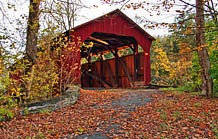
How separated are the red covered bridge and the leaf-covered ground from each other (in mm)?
5358

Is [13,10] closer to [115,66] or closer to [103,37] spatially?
[103,37]

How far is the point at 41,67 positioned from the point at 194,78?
6.88m

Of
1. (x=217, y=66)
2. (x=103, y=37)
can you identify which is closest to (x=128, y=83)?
(x=103, y=37)

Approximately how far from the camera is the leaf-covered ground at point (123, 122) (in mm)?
5496

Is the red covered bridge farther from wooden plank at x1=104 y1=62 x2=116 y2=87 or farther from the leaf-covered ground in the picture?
the leaf-covered ground

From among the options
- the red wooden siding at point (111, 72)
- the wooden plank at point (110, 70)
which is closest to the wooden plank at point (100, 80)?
the red wooden siding at point (111, 72)

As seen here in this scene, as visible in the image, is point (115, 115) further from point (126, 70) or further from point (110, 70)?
point (110, 70)

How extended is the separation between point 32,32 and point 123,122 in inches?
198

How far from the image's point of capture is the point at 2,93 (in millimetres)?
7441

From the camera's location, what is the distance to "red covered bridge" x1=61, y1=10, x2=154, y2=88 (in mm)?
13953

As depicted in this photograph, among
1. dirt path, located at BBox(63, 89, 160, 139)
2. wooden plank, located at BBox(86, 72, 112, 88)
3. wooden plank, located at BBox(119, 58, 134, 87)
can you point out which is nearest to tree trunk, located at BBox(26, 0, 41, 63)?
dirt path, located at BBox(63, 89, 160, 139)

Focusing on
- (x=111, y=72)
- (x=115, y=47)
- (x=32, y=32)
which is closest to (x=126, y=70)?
(x=111, y=72)

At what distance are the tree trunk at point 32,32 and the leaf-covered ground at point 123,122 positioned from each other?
247 centimetres

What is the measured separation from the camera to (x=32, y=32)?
30.6ft
